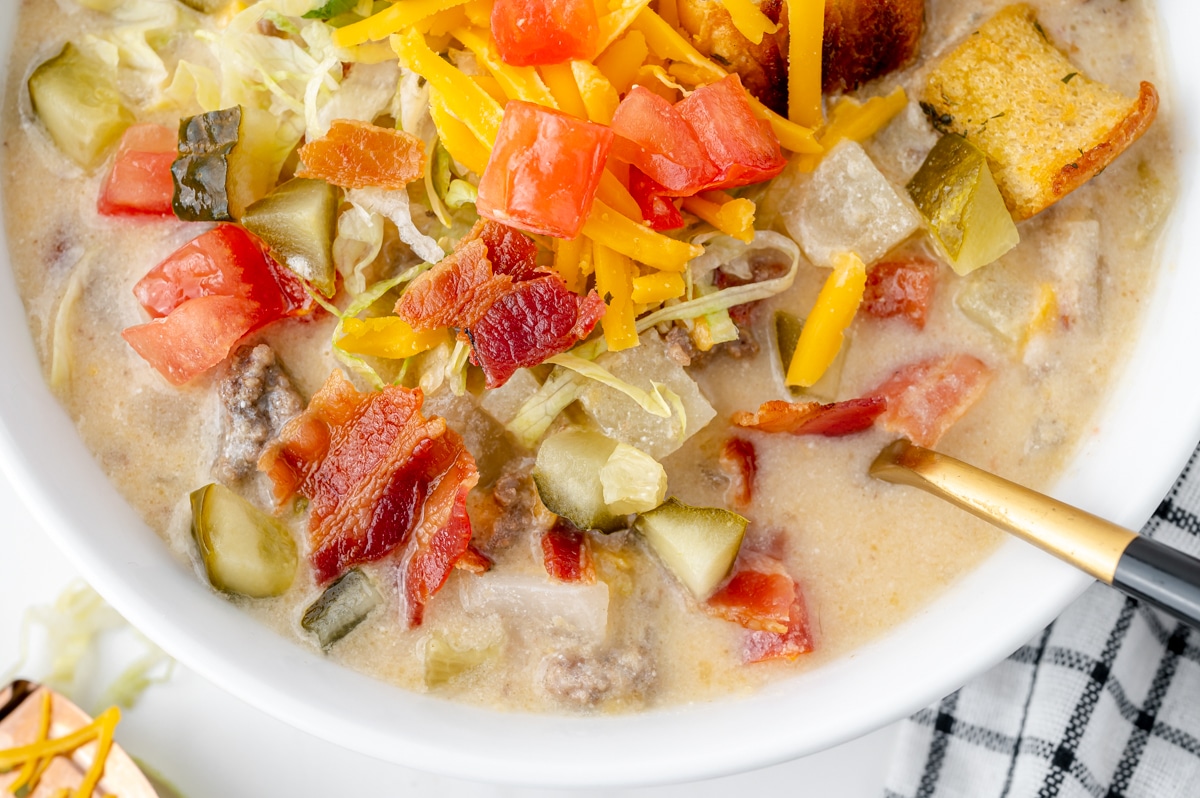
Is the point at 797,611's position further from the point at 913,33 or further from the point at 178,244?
the point at 178,244

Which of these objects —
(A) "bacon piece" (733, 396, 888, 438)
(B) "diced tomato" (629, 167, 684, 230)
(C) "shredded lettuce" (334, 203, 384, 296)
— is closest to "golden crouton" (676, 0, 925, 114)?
(B) "diced tomato" (629, 167, 684, 230)

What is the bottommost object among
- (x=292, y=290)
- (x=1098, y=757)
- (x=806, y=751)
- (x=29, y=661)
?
(x=29, y=661)

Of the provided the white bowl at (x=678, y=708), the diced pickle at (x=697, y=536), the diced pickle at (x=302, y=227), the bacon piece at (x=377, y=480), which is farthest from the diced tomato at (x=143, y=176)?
A: the diced pickle at (x=697, y=536)

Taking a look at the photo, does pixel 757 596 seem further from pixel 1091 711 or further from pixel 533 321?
pixel 1091 711

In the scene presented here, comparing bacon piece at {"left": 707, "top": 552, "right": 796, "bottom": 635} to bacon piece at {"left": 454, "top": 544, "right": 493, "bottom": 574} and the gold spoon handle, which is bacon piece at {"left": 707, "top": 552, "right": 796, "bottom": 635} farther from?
bacon piece at {"left": 454, "top": 544, "right": 493, "bottom": 574}

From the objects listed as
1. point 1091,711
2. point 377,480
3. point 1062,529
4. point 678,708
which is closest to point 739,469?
point 678,708

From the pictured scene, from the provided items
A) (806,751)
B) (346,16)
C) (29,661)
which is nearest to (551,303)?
(346,16)

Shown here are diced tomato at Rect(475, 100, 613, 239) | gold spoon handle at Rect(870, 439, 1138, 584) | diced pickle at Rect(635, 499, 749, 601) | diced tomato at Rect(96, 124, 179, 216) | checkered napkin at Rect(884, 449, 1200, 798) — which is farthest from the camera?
checkered napkin at Rect(884, 449, 1200, 798)
